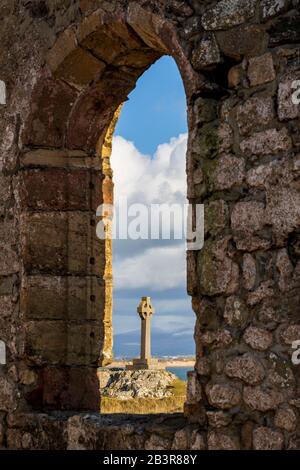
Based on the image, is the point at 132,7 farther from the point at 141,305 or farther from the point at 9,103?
the point at 141,305

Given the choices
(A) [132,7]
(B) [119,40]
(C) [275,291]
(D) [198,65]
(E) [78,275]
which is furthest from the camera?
(E) [78,275]

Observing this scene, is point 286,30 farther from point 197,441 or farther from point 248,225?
point 197,441

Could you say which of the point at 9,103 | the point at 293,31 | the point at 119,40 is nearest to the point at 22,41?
the point at 9,103

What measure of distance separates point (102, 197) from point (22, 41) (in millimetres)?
1246

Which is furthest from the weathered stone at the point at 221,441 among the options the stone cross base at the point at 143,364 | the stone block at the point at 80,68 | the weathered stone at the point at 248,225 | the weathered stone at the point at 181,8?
the stone cross base at the point at 143,364

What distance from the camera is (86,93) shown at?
5.93 metres

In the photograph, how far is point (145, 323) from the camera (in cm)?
1564

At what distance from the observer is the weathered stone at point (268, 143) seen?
4.27m

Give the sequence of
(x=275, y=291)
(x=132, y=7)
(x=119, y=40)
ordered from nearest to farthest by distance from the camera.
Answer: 1. (x=275, y=291)
2. (x=132, y=7)
3. (x=119, y=40)

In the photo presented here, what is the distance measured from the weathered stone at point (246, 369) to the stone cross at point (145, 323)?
1086 centimetres

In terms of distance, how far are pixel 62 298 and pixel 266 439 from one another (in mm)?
2099

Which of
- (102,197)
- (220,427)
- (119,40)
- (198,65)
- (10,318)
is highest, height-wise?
(119,40)

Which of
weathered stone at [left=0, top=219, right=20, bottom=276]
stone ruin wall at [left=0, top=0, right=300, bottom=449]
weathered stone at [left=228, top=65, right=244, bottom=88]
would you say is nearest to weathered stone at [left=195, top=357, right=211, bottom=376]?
stone ruin wall at [left=0, top=0, right=300, bottom=449]

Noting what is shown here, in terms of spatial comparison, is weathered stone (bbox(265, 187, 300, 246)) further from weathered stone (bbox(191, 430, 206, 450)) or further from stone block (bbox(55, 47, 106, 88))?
stone block (bbox(55, 47, 106, 88))
